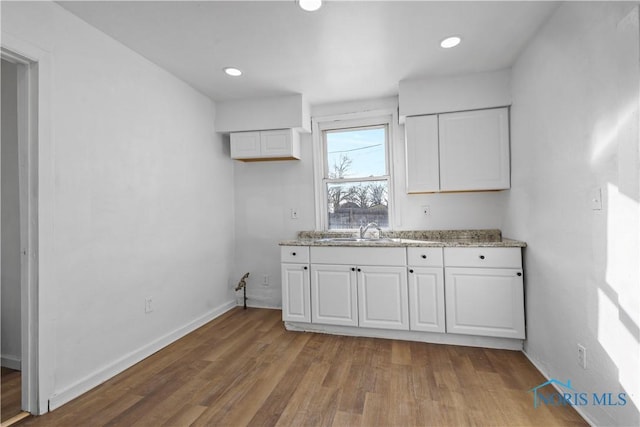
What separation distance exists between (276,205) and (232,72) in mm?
1559

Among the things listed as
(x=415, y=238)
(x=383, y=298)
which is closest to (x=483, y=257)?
(x=415, y=238)

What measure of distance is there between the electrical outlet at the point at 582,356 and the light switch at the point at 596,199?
78cm

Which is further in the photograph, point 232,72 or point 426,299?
point 232,72

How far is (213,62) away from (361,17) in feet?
4.35

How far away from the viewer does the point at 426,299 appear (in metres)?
2.59

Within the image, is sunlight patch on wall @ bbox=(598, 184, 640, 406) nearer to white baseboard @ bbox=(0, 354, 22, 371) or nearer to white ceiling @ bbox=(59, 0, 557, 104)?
white ceiling @ bbox=(59, 0, 557, 104)

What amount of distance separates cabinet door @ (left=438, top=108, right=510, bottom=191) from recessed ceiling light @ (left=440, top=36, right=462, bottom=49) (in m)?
0.68

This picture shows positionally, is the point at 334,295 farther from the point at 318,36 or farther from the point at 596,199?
the point at 318,36

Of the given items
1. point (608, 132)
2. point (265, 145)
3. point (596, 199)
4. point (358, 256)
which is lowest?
point (358, 256)

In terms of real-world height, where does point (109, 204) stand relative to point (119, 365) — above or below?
above

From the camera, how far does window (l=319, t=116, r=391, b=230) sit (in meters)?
3.43

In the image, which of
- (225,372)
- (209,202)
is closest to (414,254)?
(225,372)

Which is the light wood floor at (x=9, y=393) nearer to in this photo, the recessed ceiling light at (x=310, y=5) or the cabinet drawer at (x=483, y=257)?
the recessed ceiling light at (x=310, y=5)

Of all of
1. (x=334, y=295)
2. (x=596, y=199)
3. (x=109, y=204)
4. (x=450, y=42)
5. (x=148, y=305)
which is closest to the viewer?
(x=596, y=199)
